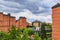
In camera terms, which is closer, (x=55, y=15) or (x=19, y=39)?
(x=19, y=39)

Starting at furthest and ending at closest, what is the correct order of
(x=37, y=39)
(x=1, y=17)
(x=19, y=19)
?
(x=19, y=19)
(x=1, y=17)
(x=37, y=39)

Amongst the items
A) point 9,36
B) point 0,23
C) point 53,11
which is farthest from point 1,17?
point 9,36

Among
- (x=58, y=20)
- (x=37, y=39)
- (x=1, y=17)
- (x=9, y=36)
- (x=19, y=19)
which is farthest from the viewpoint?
(x=19, y=19)

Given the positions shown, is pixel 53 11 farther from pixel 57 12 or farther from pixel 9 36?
pixel 9 36

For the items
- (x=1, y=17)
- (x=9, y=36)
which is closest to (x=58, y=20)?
(x=1, y=17)

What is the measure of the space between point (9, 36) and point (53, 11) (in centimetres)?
2398

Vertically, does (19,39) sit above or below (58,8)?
below

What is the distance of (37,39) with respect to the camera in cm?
584

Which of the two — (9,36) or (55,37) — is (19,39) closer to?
(9,36)

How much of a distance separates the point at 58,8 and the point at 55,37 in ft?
14.8

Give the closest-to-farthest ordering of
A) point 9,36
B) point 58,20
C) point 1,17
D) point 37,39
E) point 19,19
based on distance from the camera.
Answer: point 37,39 → point 9,36 → point 58,20 → point 1,17 → point 19,19

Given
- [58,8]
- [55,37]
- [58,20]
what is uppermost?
[58,8]

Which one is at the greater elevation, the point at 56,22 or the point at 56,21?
the point at 56,21

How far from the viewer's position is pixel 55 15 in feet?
100
